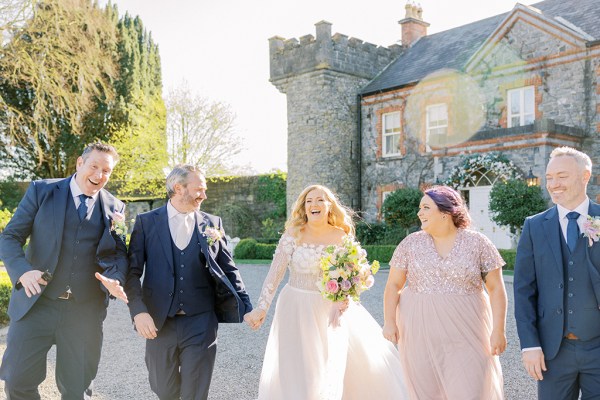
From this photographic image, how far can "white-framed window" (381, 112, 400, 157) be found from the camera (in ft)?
76.9

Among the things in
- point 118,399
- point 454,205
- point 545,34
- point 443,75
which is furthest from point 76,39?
point 454,205

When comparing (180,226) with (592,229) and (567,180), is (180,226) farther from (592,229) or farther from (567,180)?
(592,229)

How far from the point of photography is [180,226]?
4.66 metres

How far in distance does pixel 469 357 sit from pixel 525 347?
0.49 m

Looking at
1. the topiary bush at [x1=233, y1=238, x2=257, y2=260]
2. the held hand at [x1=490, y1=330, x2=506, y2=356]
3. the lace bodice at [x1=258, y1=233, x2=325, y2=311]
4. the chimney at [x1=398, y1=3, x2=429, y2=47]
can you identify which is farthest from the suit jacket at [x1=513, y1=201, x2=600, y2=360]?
the chimney at [x1=398, y1=3, x2=429, y2=47]

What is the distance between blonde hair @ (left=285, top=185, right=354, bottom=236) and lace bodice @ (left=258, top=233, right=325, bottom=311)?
14cm

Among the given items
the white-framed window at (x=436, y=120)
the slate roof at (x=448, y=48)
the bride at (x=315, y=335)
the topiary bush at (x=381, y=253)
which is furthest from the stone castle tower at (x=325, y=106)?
the bride at (x=315, y=335)

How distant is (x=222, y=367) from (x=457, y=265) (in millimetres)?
3554

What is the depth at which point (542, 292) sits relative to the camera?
148 inches

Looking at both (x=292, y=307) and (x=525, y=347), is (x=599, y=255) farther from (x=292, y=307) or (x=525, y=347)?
(x=292, y=307)

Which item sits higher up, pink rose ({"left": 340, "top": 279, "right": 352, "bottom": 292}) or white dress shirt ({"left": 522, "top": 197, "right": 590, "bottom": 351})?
white dress shirt ({"left": 522, "top": 197, "right": 590, "bottom": 351})

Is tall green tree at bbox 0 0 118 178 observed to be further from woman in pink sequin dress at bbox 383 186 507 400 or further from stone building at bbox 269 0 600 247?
woman in pink sequin dress at bbox 383 186 507 400

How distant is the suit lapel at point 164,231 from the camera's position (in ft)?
14.8

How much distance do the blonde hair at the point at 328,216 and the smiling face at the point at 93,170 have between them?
4.97 ft
